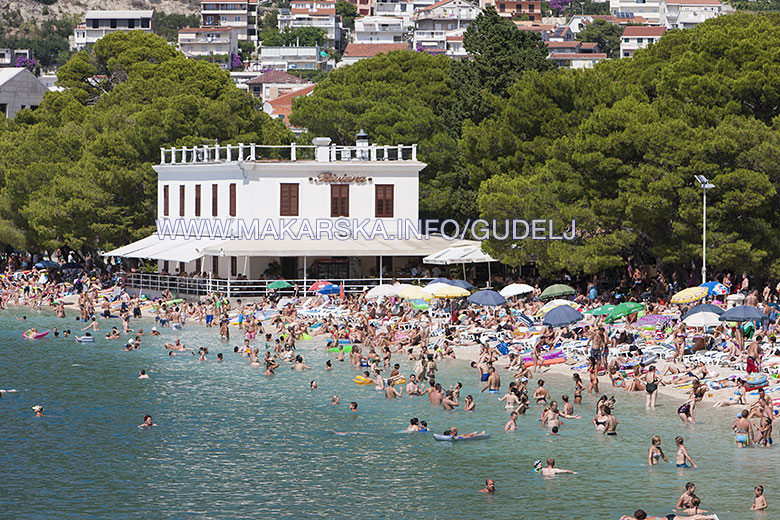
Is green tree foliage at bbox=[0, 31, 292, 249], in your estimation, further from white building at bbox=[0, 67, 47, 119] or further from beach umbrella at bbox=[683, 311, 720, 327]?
beach umbrella at bbox=[683, 311, 720, 327]

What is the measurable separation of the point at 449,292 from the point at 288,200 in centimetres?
1385

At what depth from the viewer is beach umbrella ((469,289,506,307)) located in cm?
4578

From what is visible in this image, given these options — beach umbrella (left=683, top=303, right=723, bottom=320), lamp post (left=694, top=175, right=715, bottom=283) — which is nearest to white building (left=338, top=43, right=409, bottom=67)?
lamp post (left=694, top=175, right=715, bottom=283)

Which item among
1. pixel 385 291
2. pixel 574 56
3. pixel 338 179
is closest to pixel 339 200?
pixel 338 179

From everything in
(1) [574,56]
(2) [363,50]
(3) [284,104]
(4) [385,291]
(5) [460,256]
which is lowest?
(4) [385,291]

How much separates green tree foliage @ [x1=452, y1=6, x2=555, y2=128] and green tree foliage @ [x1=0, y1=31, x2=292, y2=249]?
11.9m

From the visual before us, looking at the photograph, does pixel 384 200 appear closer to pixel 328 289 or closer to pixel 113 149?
pixel 328 289

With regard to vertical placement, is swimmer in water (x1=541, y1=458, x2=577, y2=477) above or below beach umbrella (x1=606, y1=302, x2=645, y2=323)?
below

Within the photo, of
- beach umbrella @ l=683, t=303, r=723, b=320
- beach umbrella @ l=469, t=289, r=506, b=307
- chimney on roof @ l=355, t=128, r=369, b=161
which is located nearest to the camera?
beach umbrella @ l=683, t=303, r=723, b=320

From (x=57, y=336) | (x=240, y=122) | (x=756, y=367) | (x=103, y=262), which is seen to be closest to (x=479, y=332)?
(x=756, y=367)

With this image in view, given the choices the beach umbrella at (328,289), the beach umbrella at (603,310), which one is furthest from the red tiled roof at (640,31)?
the beach umbrella at (603,310)

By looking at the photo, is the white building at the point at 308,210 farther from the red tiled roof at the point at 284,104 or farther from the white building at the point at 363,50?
the white building at the point at 363,50

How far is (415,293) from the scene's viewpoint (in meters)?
48.5

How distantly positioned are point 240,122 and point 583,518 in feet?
151
